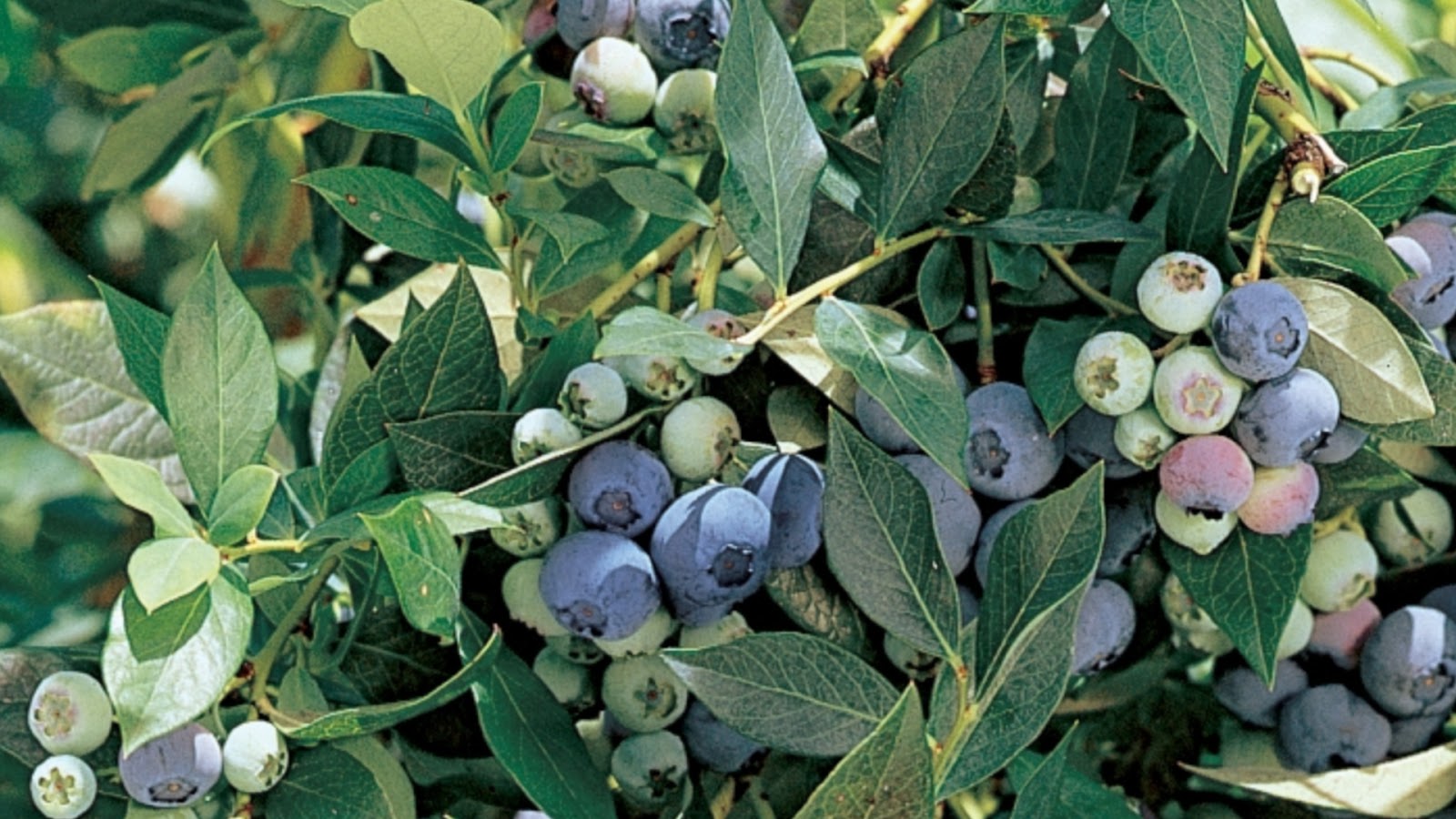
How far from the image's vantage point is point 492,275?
650 millimetres

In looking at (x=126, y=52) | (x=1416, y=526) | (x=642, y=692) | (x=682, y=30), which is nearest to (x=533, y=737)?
(x=642, y=692)

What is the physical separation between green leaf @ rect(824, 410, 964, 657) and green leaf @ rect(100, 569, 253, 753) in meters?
0.17

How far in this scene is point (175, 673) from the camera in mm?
458

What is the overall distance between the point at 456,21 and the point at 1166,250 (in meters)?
0.24

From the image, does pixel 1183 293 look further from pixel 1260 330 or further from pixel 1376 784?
pixel 1376 784

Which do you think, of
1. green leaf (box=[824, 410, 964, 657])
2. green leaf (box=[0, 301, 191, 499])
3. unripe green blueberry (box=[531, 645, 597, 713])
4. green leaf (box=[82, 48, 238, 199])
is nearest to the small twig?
green leaf (box=[824, 410, 964, 657])

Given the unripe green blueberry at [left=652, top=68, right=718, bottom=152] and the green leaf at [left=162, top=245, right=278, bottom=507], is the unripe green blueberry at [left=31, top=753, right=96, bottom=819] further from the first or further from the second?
the unripe green blueberry at [left=652, top=68, right=718, bottom=152]

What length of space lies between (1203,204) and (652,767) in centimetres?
26

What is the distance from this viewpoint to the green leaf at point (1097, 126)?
572mm

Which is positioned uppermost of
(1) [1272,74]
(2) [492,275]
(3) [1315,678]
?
(1) [1272,74]

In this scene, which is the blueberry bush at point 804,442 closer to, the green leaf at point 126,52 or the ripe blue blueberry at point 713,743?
the ripe blue blueberry at point 713,743

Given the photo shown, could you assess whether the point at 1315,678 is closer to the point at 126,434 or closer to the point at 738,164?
the point at 738,164

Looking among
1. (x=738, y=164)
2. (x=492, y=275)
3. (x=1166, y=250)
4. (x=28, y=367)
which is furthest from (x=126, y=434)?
(x=1166, y=250)

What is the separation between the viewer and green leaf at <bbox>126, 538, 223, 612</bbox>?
436mm
